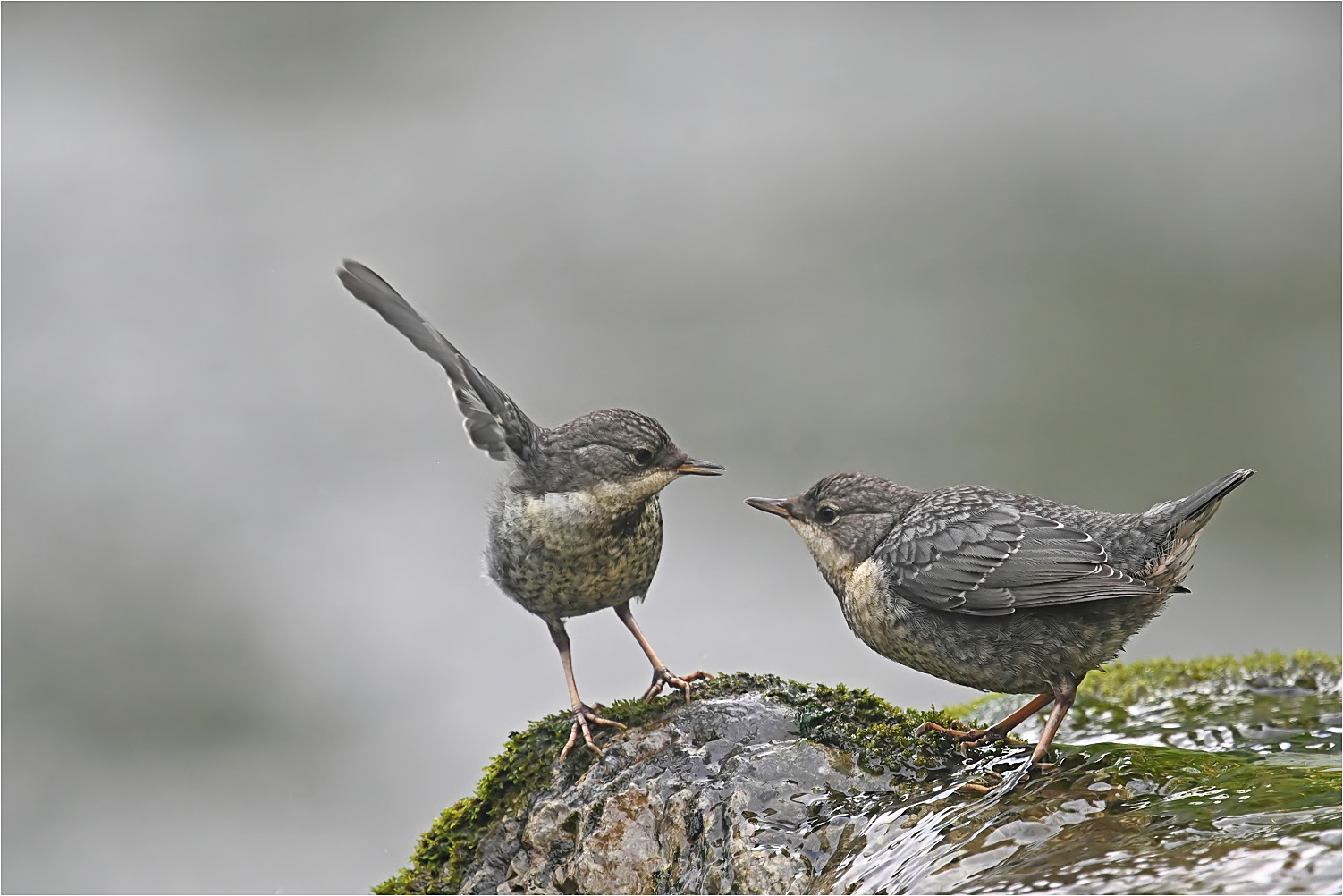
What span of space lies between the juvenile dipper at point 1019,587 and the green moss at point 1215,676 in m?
2.01

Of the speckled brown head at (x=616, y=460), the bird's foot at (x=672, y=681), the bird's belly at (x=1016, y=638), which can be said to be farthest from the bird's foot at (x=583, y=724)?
A: the bird's belly at (x=1016, y=638)

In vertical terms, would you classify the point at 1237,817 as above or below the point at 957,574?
below

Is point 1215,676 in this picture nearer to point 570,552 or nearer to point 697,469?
point 697,469

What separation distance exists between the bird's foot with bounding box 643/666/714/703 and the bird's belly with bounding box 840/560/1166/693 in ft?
2.52

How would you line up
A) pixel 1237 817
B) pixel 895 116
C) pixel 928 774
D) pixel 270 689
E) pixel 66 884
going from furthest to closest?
pixel 895 116 → pixel 270 689 → pixel 66 884 → pixel 928 774 → pixel 1237 817

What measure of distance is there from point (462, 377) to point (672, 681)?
1448 millimetres

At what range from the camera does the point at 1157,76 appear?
655 inches

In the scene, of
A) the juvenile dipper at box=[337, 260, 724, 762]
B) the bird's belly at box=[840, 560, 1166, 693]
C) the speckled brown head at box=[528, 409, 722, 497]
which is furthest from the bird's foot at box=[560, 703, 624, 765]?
the bird's belly at box=[840, 560, 1166, 693]

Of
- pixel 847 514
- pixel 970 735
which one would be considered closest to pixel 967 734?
pixel 970 735

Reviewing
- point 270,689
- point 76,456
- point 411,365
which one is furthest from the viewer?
point 411,365

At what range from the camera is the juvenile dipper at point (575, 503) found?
4996 millimetres

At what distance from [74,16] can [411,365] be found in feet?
24.5

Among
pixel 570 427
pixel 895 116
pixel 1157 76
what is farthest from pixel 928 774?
pixel 1157 76

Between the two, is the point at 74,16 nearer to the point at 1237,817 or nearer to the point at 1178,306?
the point at 1178,306
